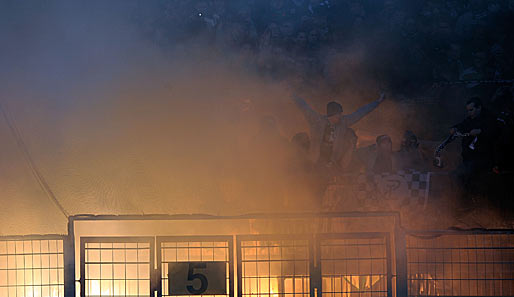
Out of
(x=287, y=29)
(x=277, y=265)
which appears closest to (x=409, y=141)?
(x=287, y=29)

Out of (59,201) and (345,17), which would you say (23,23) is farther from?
(345,17)

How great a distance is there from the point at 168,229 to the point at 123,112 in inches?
57.1

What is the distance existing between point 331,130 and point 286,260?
219 cm

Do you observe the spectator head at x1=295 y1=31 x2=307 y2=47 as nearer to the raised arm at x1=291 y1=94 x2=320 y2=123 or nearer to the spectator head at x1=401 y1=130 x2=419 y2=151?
the raised arm at x1=291 y1=94 x2=320 y2=123

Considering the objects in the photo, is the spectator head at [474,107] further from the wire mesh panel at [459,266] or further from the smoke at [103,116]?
the smoke at [103,116]

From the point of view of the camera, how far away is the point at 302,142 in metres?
5.67

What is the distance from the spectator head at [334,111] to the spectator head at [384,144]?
49 centimetres

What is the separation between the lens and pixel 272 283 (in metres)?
5.09

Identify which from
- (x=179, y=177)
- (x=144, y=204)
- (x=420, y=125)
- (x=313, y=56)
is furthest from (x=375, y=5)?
(x=144, y=204)

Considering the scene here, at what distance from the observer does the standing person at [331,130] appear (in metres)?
5.59

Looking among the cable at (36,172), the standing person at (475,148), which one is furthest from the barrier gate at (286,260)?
the standing person at (475,148)

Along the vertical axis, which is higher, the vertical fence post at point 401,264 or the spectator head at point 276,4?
the spectator head at point 276,4

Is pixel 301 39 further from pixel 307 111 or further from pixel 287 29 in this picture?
pixel 307 111

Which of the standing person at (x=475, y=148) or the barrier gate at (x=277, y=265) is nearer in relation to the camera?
the barrier gate at (x=277, y=265)
